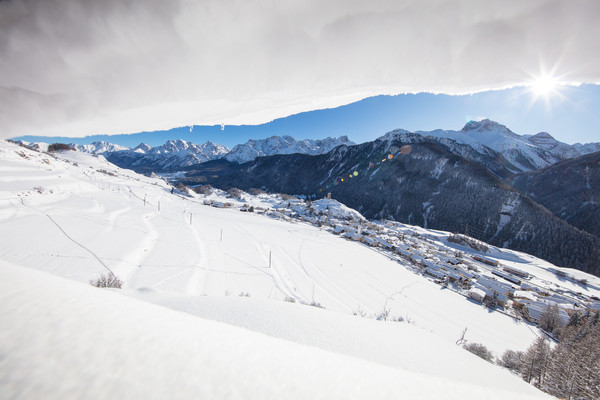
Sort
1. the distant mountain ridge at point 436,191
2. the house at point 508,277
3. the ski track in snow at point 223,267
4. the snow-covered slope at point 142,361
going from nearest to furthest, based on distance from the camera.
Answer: the snow-covered slope at point 142,361
the ski track in snow at point 223,267
the house at point 508,277
the distant mountain ridge at point 436,191

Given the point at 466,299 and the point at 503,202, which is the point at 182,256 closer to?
the point at 466,299

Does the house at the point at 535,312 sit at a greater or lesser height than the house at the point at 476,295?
lesser

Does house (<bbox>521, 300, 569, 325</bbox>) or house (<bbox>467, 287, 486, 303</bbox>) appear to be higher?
house (<bbox>467, 287, 486, 303</bbox>)

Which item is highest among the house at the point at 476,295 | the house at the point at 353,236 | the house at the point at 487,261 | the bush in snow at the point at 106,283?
the bush in snow at the point at 106,283

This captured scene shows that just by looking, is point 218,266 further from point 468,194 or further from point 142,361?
point 468,194

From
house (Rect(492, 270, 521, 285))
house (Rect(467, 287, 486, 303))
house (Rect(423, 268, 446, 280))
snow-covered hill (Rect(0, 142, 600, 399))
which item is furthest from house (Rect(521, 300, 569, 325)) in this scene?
snow-covered hill (Rect(0, 142, 600, 399))

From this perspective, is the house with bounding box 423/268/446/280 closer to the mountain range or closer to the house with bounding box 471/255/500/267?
the house with bounding box 471/255/500/267

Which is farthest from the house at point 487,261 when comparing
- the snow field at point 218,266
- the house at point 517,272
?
the snow field at point 218,266

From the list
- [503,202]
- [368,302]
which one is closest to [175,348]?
[368,302]

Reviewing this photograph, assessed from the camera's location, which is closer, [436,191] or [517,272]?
[517,272]

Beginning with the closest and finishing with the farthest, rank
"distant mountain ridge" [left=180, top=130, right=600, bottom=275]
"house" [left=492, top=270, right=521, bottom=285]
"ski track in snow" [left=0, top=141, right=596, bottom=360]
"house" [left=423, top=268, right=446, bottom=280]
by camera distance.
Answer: "ski track in snow" [left=0, top=141, right=596, bottom=360], "house" [left=423, top=268, right=446, bottom=280], "house" [left=492, top=270, right=521, bottom=285], "distant mountain ridge" [left=180, top=130, right=600, bottom=275]

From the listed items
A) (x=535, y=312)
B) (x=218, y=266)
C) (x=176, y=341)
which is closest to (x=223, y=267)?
(x=218, y=266)

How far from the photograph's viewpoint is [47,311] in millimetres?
1256

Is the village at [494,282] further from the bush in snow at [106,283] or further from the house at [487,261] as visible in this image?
the bush in snow at [106,283]
